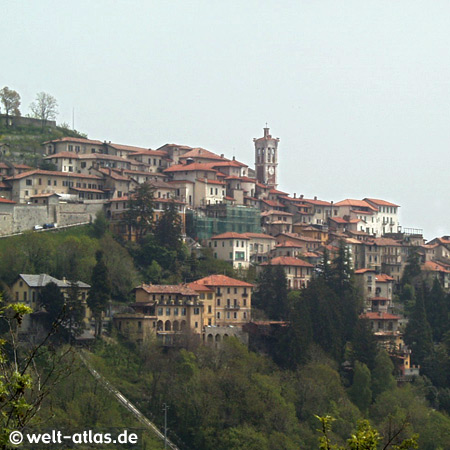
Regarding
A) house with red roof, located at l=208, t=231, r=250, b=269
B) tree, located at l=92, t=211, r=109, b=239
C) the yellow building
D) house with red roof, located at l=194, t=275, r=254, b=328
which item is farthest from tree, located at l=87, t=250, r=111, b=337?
house with red roof, located at l=208, t=231, r=250, b=269

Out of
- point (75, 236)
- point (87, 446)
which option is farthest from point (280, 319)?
point (87, 446)

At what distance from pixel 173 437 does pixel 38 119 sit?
53.9 metres

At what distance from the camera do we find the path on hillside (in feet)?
221

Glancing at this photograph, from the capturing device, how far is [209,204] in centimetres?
10056

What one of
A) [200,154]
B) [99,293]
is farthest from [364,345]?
[200,154]

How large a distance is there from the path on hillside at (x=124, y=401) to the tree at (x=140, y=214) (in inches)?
802

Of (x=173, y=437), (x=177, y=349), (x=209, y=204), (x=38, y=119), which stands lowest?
(x=173, y=437)

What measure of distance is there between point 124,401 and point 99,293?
8692mm

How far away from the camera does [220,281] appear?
279 feet

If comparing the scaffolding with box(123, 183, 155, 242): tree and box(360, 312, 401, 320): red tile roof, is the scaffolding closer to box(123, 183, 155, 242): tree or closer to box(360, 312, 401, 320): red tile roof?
box(123, 183, 155, 242): tree

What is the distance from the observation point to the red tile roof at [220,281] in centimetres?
8475

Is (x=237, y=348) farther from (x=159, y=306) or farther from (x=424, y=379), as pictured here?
(x=424, y=379)

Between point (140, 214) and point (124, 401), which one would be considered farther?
point (140, 214)

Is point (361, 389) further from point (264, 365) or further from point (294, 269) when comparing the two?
point (294, 269)
